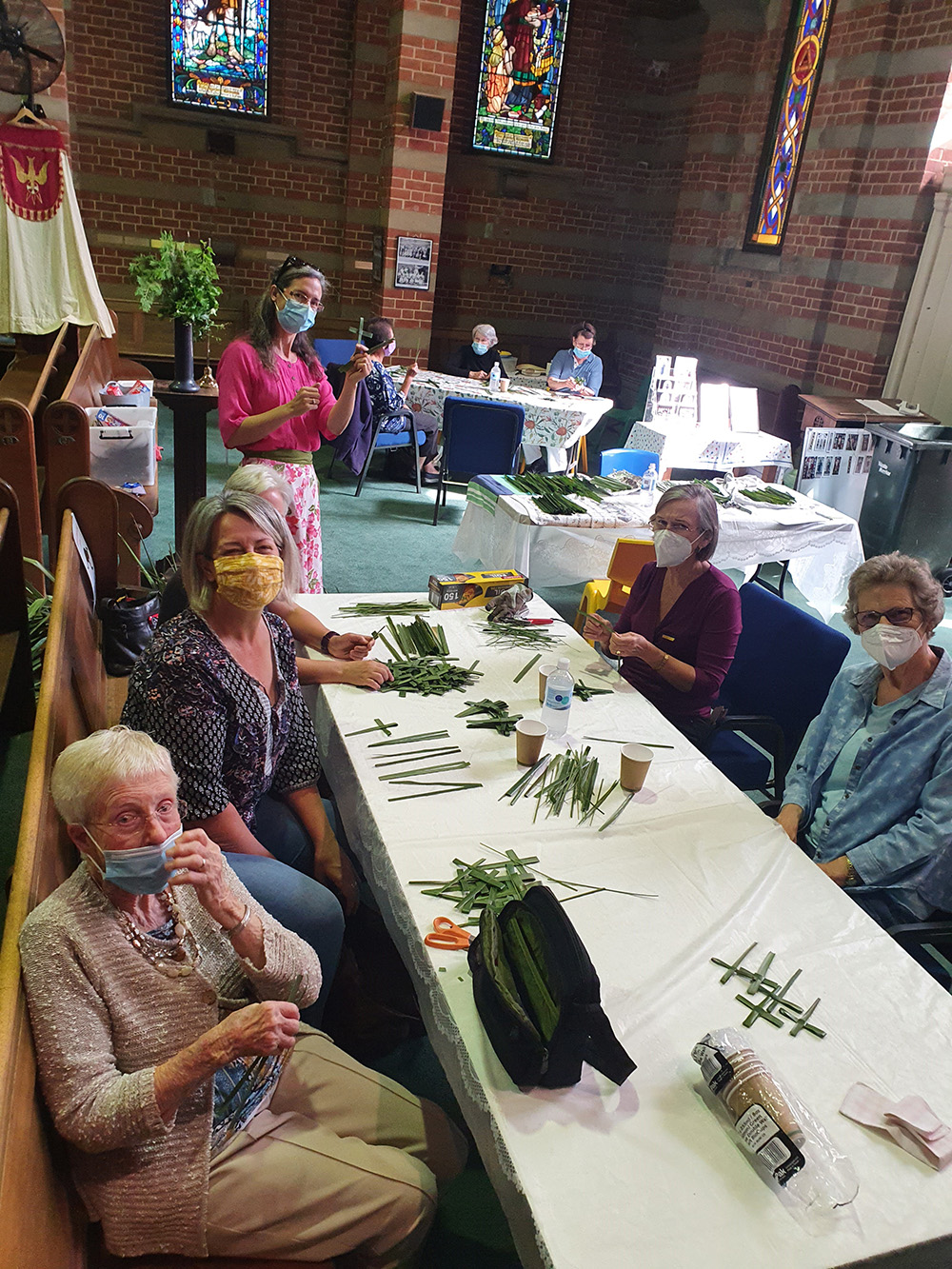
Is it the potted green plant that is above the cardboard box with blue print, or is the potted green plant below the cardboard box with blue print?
above

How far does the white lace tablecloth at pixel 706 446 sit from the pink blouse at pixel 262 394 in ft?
11.0

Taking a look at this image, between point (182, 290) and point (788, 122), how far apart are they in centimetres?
617

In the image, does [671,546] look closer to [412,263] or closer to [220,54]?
[412,263]

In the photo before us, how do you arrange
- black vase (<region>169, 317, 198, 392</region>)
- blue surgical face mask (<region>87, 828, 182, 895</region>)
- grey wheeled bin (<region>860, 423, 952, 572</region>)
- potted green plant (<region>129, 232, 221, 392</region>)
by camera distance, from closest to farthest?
1. blue surgical face mask (<region>87, 828, 182, 895</region>)
2. potted green plant (<region>129, 232, 221, 392</region>)
3. black vase (<region>169, 317, 198, 392</region>)
4. grey wheeled bin (<region>860, 423, 952, 572</region>)

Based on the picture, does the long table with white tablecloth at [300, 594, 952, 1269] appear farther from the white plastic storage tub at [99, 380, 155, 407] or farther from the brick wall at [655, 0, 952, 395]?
the brick wall at [655, 0, 952, 395]

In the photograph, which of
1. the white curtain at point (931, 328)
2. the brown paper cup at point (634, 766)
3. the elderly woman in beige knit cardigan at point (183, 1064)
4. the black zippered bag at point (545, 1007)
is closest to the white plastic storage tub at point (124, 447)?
the brown paper cup at point (634, 766)

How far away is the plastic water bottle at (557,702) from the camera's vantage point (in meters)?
2.48

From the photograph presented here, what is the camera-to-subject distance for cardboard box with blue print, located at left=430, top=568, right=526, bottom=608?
3264mm

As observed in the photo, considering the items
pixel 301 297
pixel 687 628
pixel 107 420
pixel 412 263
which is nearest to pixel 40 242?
pixel 107 420

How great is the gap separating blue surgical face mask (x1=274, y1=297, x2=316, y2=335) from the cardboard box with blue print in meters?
1.14

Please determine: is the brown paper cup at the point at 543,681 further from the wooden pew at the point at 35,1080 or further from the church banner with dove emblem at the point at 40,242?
the church banner with dove emblem at the point at 40,242

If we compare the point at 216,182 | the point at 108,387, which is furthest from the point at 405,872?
the point at 216,182

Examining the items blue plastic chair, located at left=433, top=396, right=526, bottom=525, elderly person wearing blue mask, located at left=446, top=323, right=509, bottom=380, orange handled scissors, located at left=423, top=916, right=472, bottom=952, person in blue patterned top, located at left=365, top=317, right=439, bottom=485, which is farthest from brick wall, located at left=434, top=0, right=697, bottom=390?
orange handled scissors, located at left=423, top=916, right=472, bottom=952

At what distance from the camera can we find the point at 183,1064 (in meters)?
1.39
